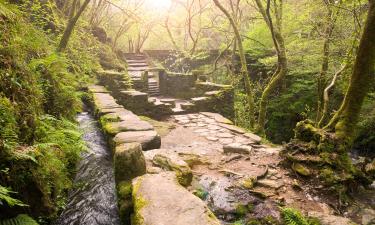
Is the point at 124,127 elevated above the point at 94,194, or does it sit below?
above

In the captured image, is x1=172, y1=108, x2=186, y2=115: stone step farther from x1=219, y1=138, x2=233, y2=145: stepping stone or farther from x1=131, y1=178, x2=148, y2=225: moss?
x1=131, y1=178, x2=148, y2=225: moss

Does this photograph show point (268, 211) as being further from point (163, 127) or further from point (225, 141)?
point (163, 127)

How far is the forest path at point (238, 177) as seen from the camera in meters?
3.68

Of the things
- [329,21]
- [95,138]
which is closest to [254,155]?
[95,138]

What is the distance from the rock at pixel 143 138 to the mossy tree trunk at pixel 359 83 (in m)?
3.23

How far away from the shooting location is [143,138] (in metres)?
4.78

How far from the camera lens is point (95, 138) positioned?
17.6 feet

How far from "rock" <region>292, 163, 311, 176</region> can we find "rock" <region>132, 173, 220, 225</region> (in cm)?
250

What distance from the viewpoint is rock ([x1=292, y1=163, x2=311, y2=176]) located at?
4.51m

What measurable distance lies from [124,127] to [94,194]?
1.72m

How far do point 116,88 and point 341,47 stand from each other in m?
8.05

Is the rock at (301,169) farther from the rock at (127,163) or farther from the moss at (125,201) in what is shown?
the moss at (125,201)

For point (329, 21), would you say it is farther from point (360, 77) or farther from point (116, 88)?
point (116, 88)

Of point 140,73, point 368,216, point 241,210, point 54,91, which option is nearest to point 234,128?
point 241,210
